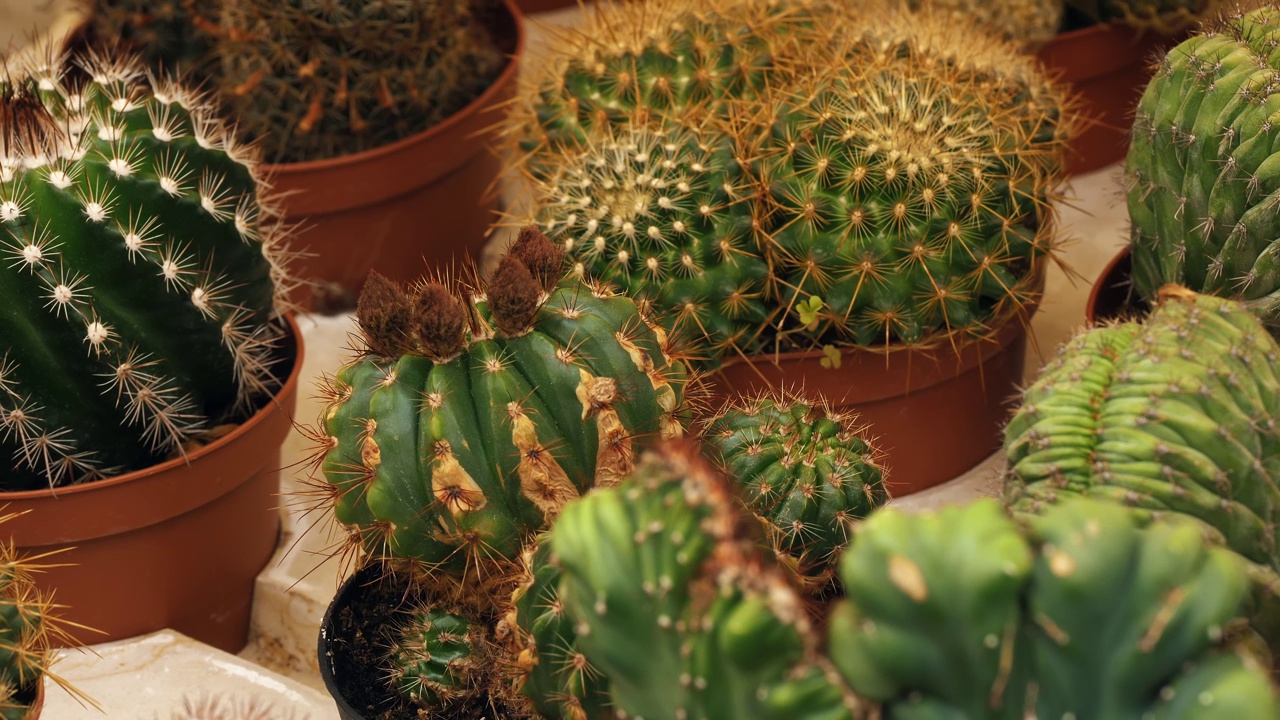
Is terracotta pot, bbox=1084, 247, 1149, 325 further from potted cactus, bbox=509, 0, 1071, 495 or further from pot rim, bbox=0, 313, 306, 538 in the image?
pot rim, bbox=0, 313, 306, 538

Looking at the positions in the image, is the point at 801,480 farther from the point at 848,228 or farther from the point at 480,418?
the point at 848,228

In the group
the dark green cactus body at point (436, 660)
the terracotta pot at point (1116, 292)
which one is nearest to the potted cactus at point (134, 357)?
the dark green cactus body at point (436, 660)

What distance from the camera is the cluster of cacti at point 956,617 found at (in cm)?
73

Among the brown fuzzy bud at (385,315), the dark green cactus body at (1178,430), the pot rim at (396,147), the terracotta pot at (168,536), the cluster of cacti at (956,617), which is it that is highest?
the cluster of cacti at (956,617)

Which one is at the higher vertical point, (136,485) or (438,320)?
(438,320)

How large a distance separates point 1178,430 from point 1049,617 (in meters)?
0.40

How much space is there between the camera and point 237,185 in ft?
5.32

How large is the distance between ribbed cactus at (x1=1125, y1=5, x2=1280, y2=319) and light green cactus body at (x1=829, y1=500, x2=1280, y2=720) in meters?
0.74

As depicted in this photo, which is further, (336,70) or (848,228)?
(336,70)

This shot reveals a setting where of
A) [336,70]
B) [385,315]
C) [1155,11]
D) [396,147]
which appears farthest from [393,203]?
[1155,11]

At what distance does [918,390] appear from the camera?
1.67m

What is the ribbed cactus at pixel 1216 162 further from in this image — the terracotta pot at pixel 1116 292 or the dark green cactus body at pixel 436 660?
the dark green cactus body at pixel 436 660

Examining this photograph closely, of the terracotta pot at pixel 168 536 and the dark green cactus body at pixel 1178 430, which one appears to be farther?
the terracotta pot at pixel 168 536

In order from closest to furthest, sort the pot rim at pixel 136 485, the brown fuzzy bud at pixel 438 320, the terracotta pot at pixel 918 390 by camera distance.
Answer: the brown fuzzy bud at pixel 438 320 → the pot rim at pixel 136 485 → the terracotta pot at pixel 918 390
